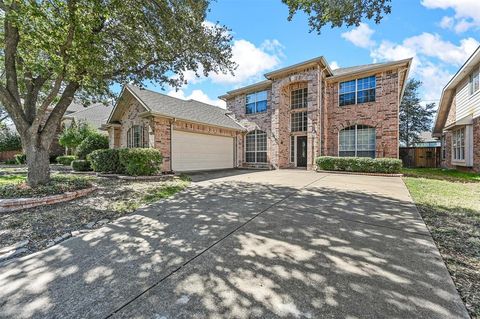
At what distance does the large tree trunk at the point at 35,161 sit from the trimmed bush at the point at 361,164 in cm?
1236

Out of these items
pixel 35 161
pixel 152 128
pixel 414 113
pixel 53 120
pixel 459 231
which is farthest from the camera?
pixel 414 113

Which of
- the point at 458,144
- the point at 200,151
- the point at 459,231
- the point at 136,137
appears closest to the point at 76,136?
the point at 136,137

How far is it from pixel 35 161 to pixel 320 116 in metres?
13.7

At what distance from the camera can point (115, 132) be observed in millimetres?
14062

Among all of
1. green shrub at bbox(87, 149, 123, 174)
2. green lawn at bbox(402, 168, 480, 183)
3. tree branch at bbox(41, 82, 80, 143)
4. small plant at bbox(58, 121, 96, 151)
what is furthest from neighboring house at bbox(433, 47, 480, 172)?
small plant at bbox(58, 121, 96, 151)

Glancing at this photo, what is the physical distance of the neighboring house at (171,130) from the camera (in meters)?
11.0

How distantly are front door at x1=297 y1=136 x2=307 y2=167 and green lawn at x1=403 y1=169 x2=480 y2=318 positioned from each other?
864 centimetres

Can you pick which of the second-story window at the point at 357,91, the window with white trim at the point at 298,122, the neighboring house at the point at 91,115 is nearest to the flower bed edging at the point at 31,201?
the window with white trim at the point at 298,122

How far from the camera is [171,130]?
37.3 ft

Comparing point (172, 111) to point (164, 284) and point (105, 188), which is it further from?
point (164, 284)

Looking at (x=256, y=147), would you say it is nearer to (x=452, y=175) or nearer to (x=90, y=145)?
(x=452, y=175)

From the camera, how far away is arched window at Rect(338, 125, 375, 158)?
12938mm

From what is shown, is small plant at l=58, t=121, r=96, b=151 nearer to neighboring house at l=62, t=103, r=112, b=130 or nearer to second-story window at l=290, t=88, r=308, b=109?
neighboring house at l=62, t=103, r=112, b=130

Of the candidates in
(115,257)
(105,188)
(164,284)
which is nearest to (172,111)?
(105,188)
